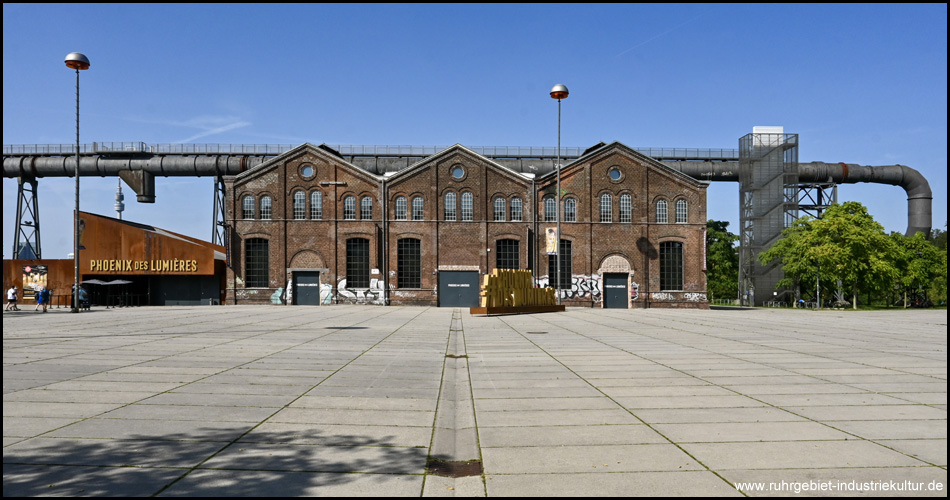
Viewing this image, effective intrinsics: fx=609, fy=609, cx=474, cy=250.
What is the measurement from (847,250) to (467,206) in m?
29.1

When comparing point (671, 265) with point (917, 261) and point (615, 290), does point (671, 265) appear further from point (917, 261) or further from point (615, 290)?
point (917, 261)

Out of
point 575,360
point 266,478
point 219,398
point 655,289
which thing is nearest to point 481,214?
point 655,289

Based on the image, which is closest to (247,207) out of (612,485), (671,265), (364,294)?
(364,294)

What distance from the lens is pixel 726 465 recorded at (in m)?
4.71

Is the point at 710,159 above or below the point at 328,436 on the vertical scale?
above

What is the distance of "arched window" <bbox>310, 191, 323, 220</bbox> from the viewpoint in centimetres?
4575

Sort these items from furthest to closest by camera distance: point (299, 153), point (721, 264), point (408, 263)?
point (721, 264) < point (299, 153) < point (408, 263)

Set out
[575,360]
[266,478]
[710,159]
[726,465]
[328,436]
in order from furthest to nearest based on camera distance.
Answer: [710,159] → [575,360] → [328,436] → [726,465] → [266,478]

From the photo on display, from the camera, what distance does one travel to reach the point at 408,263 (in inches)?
1797

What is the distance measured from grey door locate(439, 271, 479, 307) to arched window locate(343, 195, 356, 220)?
7.96 meters

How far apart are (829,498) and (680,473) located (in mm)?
961

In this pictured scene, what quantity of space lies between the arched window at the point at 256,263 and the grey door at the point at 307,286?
7.20 ft

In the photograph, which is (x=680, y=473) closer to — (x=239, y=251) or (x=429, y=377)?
(x=429, y=377)

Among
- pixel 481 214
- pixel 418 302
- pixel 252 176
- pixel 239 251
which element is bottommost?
pixel 418 302
